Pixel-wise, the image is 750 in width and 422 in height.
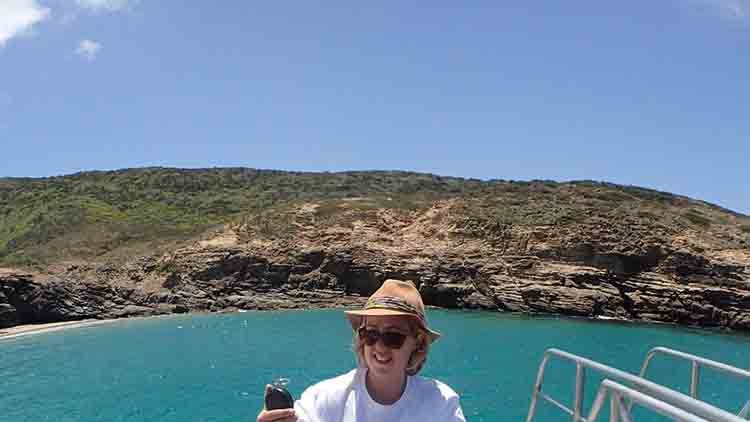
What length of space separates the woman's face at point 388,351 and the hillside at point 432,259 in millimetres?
39148

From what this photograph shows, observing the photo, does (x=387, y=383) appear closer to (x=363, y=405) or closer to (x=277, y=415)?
(x=363, y=405)

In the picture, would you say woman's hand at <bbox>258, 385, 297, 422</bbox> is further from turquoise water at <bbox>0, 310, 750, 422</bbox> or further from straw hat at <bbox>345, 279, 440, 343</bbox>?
turquoise water at <bbox>0, 310, 750, 422</bbox>

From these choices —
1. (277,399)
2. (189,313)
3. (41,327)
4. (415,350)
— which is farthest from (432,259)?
(277,399)

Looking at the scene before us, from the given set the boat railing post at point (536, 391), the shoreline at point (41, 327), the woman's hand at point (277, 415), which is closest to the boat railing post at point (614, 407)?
the boat railing post at point (536, 391)

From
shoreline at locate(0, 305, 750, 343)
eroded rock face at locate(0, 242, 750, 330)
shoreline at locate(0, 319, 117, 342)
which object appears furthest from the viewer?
eroded rock face at locate(0, 242, 750, 330)

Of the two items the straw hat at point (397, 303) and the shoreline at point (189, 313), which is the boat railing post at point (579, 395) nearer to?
the straw hat at point (397, 303)

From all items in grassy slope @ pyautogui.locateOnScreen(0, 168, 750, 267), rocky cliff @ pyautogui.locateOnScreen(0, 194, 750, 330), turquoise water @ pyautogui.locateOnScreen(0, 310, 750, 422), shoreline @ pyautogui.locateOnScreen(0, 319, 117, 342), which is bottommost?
shoreline @ pyautogui.locateOnScreen(0, 319, 117, 342)

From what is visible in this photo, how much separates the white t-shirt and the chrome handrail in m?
0.84

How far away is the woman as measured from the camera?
282 cm

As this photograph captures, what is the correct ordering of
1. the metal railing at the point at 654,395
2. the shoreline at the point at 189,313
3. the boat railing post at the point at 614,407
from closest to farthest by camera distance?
the metal railing at the point at 654,395 < the boat railing post at the point at 614,407 < the shoreline at the point at 189,313

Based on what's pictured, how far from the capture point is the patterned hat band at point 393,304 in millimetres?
2855

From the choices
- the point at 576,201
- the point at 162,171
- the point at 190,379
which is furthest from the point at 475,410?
the point at 162,171

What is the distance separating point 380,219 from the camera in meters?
52.4

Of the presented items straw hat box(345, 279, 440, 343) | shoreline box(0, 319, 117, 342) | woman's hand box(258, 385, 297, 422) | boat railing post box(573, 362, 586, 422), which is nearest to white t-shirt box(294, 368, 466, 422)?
woman's hand box(258, 385, 297, 422)
